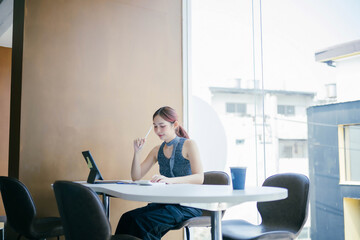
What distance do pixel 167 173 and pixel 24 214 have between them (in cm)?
103

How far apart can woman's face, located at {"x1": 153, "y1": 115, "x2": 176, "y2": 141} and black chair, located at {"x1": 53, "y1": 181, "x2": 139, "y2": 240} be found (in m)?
1.15

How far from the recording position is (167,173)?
286 centimetres

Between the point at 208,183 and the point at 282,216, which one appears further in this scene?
the point at 208,183

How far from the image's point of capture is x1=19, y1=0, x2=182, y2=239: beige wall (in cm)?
353

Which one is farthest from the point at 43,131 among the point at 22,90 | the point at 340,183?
the point at 340,183

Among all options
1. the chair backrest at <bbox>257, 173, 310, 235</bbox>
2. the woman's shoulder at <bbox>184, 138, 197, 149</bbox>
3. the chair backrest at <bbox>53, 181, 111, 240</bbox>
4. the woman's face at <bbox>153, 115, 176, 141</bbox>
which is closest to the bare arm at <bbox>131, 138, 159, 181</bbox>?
the woman's face at <bbox>153, 115, 176, 141</bbox>

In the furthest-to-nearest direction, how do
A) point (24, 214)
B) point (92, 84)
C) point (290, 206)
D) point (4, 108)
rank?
point (4, 108), point (92, 84), point (24, 214), point (290, 206)

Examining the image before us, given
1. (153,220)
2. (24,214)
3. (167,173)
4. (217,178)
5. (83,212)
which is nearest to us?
(83,212)

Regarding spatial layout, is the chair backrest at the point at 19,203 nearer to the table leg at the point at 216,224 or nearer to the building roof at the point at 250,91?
the table leg at the point at 216,224

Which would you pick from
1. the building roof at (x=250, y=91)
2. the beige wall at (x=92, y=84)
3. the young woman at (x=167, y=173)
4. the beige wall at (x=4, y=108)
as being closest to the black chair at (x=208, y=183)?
the young woman at (x=167, y=173)

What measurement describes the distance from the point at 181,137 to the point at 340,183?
132 cm

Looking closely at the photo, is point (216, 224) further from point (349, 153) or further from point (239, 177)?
point (349, 153)

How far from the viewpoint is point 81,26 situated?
3.82m

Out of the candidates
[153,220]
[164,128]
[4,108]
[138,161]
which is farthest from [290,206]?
[4,108]
